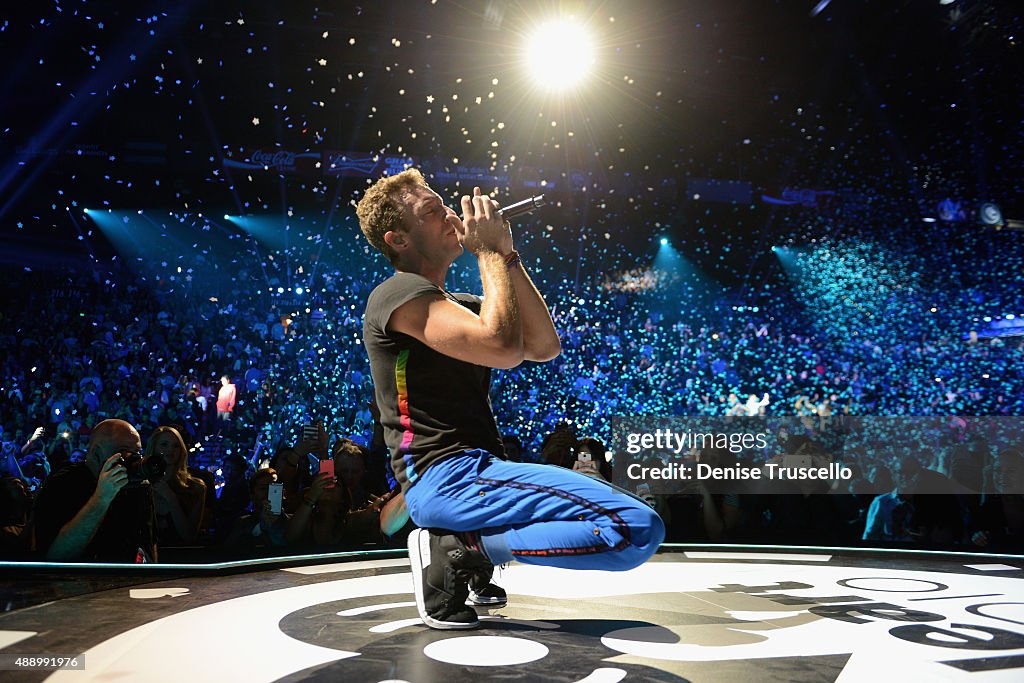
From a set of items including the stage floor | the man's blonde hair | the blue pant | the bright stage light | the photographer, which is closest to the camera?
the stage floor

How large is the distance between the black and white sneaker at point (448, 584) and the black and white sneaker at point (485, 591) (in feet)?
0.71

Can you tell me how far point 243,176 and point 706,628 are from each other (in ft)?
31.1

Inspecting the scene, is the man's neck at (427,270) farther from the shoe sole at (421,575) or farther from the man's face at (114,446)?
the man's face at (114,446)

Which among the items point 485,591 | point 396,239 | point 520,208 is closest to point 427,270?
point 396,239

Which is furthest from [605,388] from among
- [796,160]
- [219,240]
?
[219,240]

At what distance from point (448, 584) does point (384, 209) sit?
869 mm

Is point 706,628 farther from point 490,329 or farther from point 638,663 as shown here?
point 490,329

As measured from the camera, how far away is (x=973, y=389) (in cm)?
1023

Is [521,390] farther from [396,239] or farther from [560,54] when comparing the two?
[396,239]

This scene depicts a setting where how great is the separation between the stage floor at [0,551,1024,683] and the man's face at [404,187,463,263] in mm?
856

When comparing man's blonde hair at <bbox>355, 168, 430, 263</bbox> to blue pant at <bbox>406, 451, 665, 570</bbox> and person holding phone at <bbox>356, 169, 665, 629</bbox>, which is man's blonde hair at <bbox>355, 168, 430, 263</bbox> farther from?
blue pant at <bbox>406, 451, 665, 570</bbox>

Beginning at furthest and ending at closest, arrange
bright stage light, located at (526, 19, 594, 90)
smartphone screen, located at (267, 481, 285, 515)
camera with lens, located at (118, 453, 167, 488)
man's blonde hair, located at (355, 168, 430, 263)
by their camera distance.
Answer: bright stage light, located at (526, 19, 594, 90)
smartphone screen, located at (267, 481, 285, 515)
camera with lens, located at (118, 453, 167, 488)
man's blonde hair, located at (355, 168, 430, 263)

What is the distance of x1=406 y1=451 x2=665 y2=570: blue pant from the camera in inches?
52.5

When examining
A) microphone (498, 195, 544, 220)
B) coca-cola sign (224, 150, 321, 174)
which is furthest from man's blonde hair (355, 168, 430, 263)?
coca-cola sign (224, 150, 321, 174)
